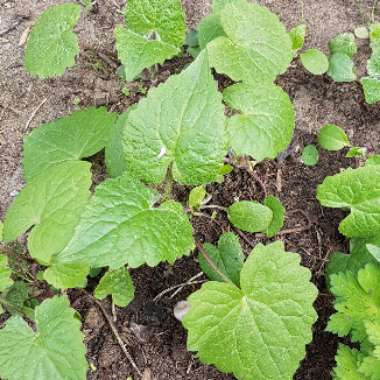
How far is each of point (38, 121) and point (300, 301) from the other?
4.52ft

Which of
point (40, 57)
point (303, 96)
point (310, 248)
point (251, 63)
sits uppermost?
point (40, 57)

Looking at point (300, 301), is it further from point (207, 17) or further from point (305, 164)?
point (207, 17)

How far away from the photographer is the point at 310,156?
222cm

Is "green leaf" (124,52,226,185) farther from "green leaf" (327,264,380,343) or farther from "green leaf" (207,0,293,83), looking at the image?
"green leaf" (327,264,380,343)

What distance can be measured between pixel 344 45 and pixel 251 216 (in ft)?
3.09

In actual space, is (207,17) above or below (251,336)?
above

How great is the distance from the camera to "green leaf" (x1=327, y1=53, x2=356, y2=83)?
2307 mm

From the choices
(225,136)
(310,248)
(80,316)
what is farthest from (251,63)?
(80,316)

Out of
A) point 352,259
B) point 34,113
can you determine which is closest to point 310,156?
point 352,259

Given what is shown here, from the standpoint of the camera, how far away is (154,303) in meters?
1.99

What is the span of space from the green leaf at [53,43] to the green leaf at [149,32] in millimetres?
229

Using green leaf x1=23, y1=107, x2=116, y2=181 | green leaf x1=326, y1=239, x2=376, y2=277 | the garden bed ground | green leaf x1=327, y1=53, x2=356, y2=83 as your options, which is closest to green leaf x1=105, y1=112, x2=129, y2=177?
green leaf x1=23, y1=107, x2=116, y2=181

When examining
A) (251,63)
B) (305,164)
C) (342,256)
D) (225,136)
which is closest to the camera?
(225,136)

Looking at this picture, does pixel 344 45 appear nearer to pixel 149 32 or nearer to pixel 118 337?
pixel 149 32
